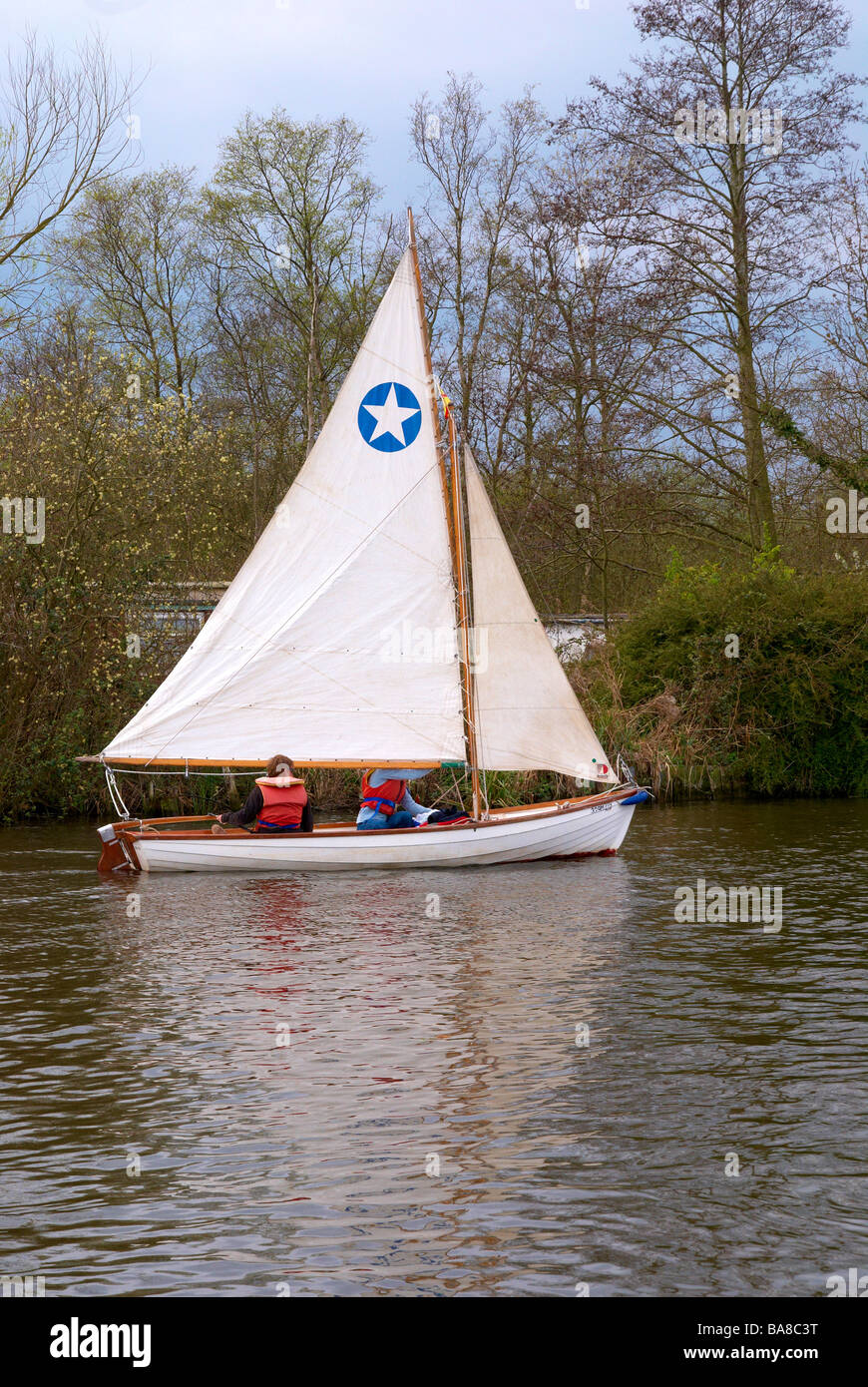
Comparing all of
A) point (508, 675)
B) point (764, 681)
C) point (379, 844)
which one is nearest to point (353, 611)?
point (508, 675)

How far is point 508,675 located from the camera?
19.1m

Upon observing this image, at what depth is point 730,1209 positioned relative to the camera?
6.77m

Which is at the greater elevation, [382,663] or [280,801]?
[382,663]

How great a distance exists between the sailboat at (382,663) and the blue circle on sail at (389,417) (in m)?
0.02

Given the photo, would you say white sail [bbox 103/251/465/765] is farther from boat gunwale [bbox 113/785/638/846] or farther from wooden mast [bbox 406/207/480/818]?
boat gunwale [bbox 113/785/638/846]

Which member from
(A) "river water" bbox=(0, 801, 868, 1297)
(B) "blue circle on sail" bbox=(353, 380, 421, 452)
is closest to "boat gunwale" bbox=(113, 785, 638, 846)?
(A) "river water" bbox=(0, 801, 868, 1297)

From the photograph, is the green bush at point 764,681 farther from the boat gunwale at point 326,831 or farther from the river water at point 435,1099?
the river water at point 435,1099

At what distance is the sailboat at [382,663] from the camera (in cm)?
1906

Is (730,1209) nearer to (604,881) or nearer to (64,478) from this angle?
(604,881)

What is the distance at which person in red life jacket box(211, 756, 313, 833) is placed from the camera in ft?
61.9

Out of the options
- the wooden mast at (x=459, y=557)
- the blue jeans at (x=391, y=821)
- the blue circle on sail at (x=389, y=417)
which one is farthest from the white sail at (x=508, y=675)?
the blue jeans at (x=391, y=821)

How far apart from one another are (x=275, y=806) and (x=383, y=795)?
153cm

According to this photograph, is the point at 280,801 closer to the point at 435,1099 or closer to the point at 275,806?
the point at 275,806

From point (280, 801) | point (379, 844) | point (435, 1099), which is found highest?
point (280, 801)
